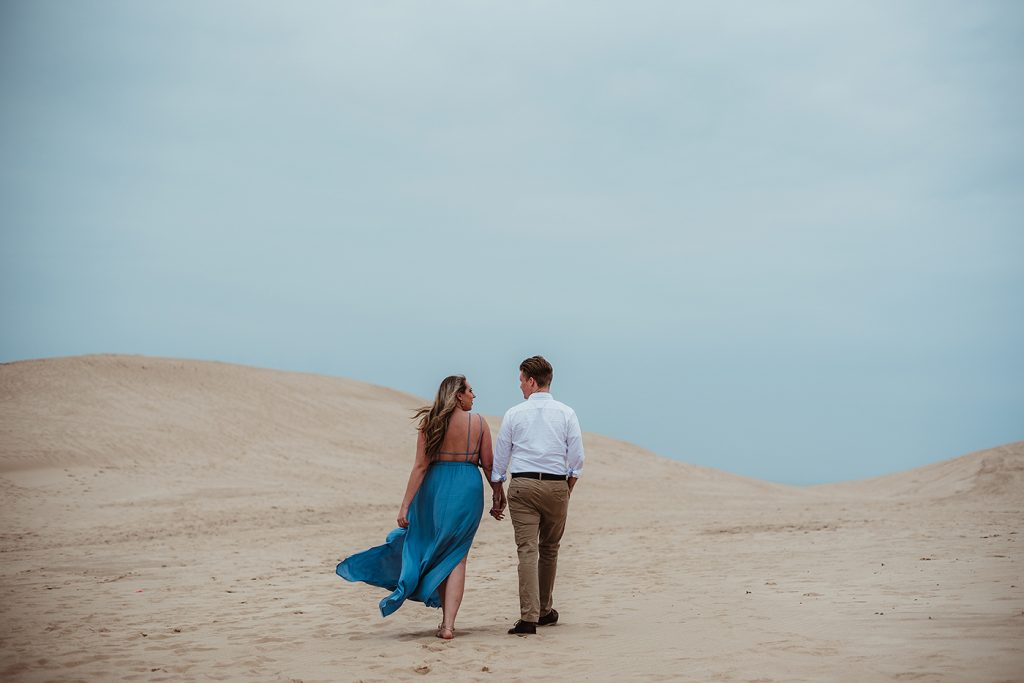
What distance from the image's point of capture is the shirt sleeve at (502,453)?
738cm

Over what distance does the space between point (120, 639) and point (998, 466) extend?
2456 cm

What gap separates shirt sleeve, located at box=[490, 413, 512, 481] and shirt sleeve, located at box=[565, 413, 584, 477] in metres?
0.46

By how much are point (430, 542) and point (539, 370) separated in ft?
5.29

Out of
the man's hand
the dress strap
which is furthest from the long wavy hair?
the man's hand

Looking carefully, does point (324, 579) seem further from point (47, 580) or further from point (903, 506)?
point (903, 506)

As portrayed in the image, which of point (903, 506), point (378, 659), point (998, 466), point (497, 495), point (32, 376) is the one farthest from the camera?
point (32, 376)

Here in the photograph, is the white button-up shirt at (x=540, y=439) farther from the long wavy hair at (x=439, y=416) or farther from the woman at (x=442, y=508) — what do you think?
the long wavy hair at (x=439, y=416)

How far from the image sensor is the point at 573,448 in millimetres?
7609

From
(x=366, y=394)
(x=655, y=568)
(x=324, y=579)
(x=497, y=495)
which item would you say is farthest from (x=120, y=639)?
(x=366, y=394)

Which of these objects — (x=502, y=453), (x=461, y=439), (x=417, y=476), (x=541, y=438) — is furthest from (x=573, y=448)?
(x=417, y=476)

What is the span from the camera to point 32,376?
104 ft

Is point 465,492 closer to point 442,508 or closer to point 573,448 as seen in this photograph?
point 442,508

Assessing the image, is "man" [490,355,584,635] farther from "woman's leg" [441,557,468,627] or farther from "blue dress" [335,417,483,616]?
"woman's leg" [441,557,468,627]

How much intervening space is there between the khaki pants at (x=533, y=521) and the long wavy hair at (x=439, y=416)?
679 millimetres
